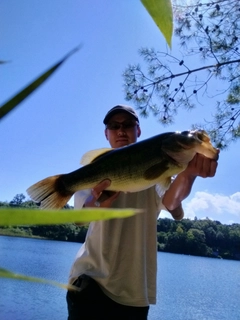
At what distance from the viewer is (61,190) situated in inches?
68.6

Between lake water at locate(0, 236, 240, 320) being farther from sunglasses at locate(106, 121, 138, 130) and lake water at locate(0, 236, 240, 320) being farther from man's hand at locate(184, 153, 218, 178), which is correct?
man's hand at locate(184, 153, 218, 178)

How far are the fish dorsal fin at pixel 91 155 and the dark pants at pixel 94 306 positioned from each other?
529 millimetres

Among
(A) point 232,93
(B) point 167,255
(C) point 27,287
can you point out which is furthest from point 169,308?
(B) point 167,255

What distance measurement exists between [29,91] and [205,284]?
89.2ft

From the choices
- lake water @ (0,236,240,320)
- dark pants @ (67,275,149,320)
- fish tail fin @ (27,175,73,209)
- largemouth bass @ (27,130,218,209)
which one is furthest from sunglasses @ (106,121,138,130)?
lake water @ (0,236,240,320)

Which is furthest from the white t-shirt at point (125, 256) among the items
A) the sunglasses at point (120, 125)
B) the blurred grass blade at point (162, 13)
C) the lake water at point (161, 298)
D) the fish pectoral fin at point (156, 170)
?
the lake water at point (161, 298)

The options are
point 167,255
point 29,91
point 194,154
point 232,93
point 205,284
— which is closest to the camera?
point 29,91

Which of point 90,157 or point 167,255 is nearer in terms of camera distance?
point 90,157

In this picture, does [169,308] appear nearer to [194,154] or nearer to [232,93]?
[232,93]

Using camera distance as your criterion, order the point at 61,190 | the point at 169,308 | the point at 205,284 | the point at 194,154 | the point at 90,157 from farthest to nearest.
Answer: the point at 205,284
the point at 169,308
the point at 90,157
the point at 61,190
the point at 194,154

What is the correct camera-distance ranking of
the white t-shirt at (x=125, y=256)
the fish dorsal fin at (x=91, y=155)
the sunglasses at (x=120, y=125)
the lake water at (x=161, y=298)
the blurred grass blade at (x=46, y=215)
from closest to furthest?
1. the blurred grass blade at (x=46, y=215)
2. the white t-shirt at (x=125, y=256)
3. the fish dorsal fin at (x=91, y=155)
4. the sunglasses at (x=120, y=125)
5. the lake water at (x=161, y=298)

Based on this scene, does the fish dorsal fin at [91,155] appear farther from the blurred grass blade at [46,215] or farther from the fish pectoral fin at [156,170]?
the blurred grass blade at [46,215]

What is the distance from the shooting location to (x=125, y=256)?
175 cm

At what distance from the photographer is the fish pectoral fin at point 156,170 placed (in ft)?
5.27
